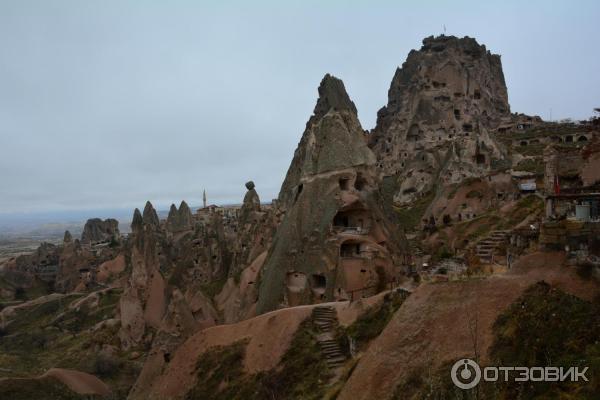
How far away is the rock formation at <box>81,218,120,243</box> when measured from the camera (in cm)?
8806

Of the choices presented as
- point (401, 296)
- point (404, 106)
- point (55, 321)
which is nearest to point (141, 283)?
point (55, 321)

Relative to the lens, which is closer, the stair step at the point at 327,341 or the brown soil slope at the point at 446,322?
the brown soil slope at the point at 446,322

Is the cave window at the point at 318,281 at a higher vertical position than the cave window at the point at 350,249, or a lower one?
lower

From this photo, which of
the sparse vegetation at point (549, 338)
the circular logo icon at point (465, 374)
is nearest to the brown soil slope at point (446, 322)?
the sparse vegetation at point (549, 338)

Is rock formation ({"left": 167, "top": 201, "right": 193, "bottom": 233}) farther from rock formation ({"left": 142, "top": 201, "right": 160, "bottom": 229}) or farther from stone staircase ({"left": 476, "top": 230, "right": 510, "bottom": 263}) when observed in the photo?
stone staircase ({"left": 476, "top": 230, "right": 510, "bottom": 263})

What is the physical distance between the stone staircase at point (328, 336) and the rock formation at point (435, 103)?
3722cm

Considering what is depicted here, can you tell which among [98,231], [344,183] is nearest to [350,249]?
[344,183]

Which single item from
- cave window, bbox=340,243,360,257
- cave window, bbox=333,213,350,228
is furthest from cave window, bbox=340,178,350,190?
cave window, bbox=340,243,360,257

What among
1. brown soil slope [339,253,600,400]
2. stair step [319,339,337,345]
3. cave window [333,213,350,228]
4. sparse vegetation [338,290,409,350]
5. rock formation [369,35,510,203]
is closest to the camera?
brown soil slope [339,253,600,400]

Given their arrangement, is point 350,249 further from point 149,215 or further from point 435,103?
point 435,103

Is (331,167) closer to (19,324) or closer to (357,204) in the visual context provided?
(357,204)

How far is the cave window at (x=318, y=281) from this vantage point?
89.9 ft

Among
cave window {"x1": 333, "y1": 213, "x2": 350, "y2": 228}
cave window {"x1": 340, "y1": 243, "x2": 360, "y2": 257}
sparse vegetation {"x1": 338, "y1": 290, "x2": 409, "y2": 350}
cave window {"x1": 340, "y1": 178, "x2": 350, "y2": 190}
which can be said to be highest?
cave window {"x1": 340, "y1": 178, "x2": 350, "y2": 190}

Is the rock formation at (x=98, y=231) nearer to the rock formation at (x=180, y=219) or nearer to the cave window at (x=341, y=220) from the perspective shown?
the rock formation at (x=180, y=219)
